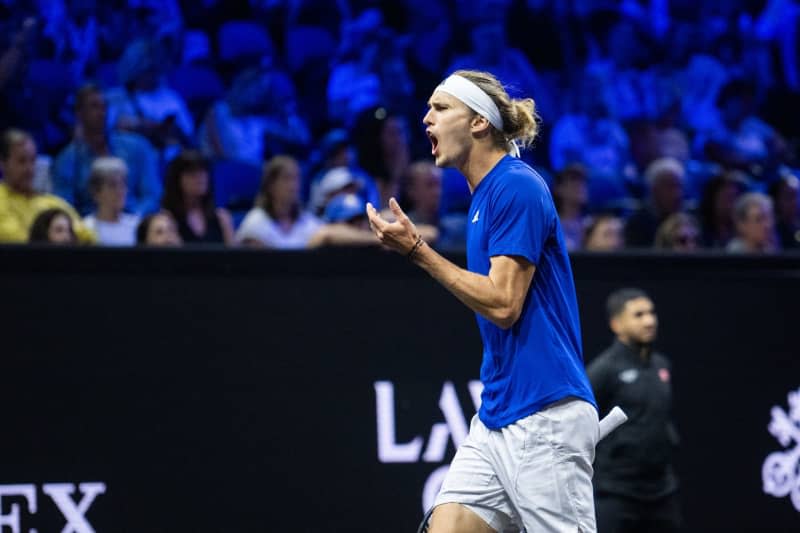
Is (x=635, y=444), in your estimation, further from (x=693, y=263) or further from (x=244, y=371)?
(x=244, y=371)

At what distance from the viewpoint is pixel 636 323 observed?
6254 mm

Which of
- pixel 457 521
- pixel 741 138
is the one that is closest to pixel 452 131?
pixel 457 521

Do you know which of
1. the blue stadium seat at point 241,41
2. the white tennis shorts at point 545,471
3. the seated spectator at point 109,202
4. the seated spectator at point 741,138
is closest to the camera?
the white tennis shorts at point 545,471

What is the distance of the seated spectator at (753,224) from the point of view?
7793 mm

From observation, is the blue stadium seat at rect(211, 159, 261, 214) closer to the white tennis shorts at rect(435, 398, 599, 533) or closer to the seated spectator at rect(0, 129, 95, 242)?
the seated spectator at rect(0, 129, 95, 242)

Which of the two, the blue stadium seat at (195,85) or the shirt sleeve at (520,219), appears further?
the blue stadium seat at (195,85)

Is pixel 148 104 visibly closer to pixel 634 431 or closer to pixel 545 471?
pixel 634 431

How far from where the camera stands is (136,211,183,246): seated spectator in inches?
263

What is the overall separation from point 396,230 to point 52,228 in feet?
11.0

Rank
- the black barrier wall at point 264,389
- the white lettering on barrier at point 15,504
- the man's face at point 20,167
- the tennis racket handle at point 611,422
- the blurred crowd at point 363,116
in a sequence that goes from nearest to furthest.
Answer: the tennis racket handle at point 611,422 → the white lettering on barrier at point 15,504 → the black barrier wall at point 264,389 → the man's face at point 20,167 → the blurred crowd at point 363,116

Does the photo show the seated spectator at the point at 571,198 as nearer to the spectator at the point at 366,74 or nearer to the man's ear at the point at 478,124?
the spectator at the point at 366,74

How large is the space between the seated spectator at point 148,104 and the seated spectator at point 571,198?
2.60m

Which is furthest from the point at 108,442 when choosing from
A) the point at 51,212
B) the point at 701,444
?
the point at 701,444

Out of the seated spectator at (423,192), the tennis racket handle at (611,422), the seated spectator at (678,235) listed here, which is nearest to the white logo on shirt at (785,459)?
the seated spectator at (678,235)
